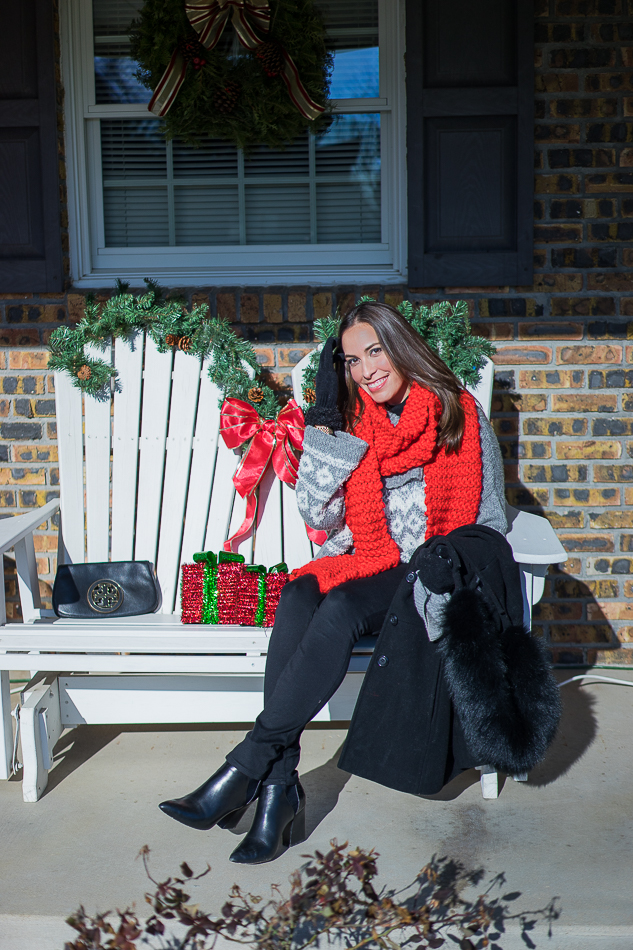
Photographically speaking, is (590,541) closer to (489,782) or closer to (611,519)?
(611,519)

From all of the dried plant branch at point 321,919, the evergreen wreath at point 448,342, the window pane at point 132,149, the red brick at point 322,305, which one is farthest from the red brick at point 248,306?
the dried plant branch at point 321,919

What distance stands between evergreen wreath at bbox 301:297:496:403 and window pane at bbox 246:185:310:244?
70 cm

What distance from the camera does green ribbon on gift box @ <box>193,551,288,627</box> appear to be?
2494mm

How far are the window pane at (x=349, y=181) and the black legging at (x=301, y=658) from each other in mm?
1607

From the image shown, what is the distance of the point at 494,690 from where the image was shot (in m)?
2.05

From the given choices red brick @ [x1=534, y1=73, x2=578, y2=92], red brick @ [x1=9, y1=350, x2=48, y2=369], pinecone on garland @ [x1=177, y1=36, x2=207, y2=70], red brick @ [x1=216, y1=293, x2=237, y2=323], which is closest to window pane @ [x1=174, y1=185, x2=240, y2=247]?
red brick @ [x1=216, y1=293, x2=237, y2=323]

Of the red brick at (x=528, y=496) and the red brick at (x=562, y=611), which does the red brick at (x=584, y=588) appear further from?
the red brick at (x=528, y=496)

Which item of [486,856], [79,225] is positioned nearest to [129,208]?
[79,225]

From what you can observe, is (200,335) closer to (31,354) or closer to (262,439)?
(262,439)

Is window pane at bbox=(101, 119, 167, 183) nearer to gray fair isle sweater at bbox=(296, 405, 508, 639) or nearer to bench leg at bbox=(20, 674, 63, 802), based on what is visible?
gray fair isle sweater at bbox=(296, 405, 508, 639)

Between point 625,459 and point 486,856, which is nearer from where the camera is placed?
point 486,856

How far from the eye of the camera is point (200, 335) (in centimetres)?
283

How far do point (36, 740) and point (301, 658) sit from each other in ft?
2.71

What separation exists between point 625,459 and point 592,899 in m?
1.76
